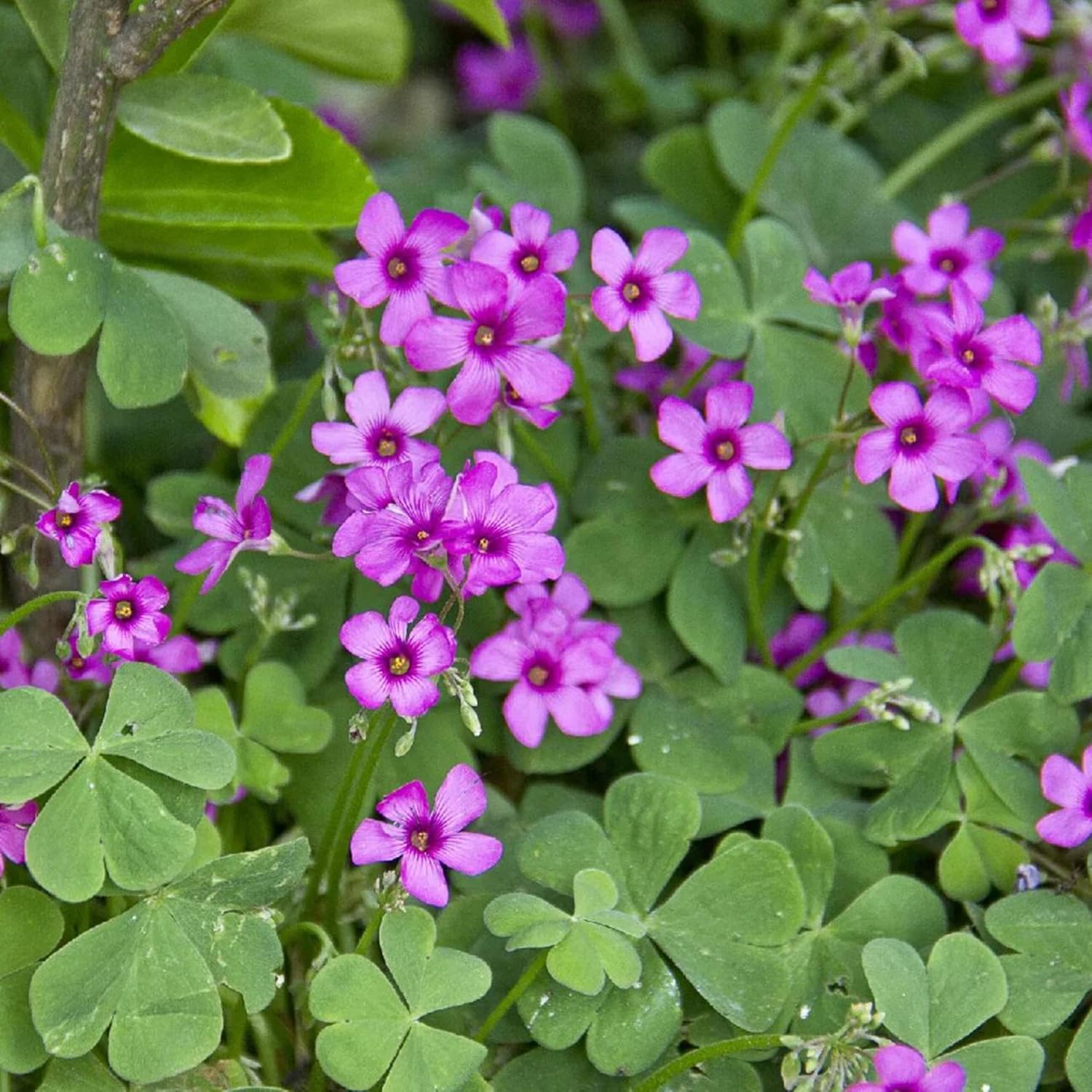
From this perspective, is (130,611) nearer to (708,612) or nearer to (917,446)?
(708,612)

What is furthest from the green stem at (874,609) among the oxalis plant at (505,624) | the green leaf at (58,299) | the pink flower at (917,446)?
the green leaf at (58,299)

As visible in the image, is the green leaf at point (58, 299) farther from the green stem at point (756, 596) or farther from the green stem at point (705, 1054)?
the green stem at point (705, 1054)

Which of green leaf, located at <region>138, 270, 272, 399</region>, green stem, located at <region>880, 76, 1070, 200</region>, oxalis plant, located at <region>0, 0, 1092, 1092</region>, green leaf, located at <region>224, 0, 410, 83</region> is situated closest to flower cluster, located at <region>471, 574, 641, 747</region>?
oxalis plant, located at <region>0, 0, 1092, 1092</region>

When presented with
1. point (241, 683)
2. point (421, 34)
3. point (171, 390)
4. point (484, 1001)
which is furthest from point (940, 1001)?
point (421, 34)

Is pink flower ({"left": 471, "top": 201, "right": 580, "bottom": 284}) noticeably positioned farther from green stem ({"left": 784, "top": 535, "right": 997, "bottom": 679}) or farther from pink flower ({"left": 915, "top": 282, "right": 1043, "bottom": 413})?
green stem ({"left": 784, "top": 535, "right": 997, "bottom": 679})

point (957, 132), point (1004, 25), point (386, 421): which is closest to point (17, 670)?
point (386, 421)

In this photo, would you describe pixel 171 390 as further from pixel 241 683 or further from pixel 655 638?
pixel 655 638

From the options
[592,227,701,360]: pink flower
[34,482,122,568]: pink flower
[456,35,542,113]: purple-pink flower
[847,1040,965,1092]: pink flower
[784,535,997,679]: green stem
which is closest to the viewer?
[847,1040,965,1092]: pink flower
